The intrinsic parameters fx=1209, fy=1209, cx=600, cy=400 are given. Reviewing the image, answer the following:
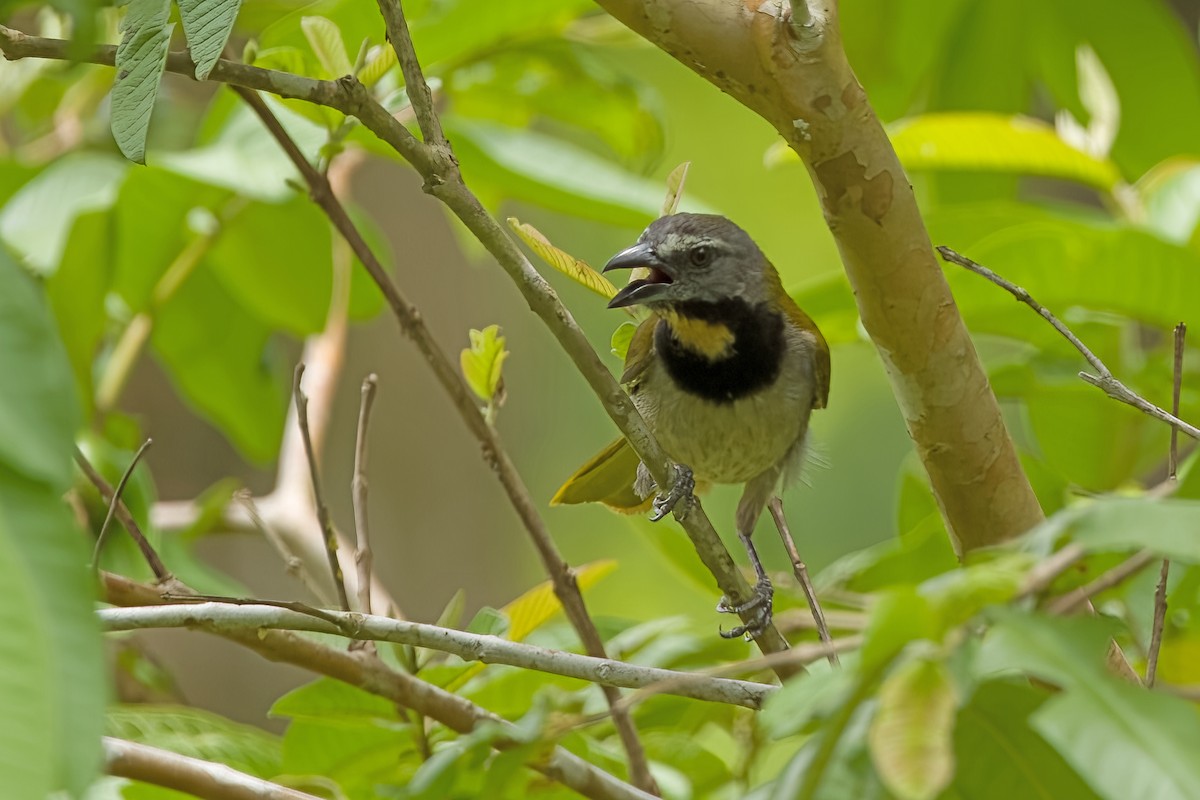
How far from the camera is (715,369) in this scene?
234 centimetres

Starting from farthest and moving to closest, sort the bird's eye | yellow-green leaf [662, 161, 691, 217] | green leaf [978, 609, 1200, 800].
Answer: the bird's eye
yellow-green leaf [662, 161, 691, 217]
green leaf [978, 609, 1200, 800]

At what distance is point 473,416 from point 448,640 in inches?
19.4

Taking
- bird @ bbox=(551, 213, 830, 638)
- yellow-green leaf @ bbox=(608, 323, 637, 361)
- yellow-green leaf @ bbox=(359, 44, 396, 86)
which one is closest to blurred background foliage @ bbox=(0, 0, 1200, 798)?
yellow-green leaf @ bbox=(359, 44, 396, 86)

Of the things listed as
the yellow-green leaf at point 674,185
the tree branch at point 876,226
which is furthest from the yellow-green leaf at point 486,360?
the tree branch at point 876,226

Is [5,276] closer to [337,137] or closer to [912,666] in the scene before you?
[912,666]

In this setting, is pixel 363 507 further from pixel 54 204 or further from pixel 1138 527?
pixel 1138 527

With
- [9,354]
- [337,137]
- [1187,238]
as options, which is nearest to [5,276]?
[9,354]

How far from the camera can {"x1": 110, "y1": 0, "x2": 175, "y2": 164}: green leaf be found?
0.96 meters

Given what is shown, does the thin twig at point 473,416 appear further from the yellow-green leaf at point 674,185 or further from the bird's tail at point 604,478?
the bird's tail at point 604,478

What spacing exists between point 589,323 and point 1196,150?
14.2ft

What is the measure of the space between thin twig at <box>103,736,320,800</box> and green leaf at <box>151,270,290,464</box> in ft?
5.76

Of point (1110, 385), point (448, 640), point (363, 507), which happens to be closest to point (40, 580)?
point (448, 640)

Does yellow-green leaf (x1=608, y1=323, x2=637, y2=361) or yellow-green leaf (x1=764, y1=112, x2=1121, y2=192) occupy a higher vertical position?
yellow-green leaf (x1=764, y1=112, x2=1121, y2=192)

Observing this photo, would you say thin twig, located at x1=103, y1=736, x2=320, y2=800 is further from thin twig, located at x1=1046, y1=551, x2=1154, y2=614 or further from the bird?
the bird
